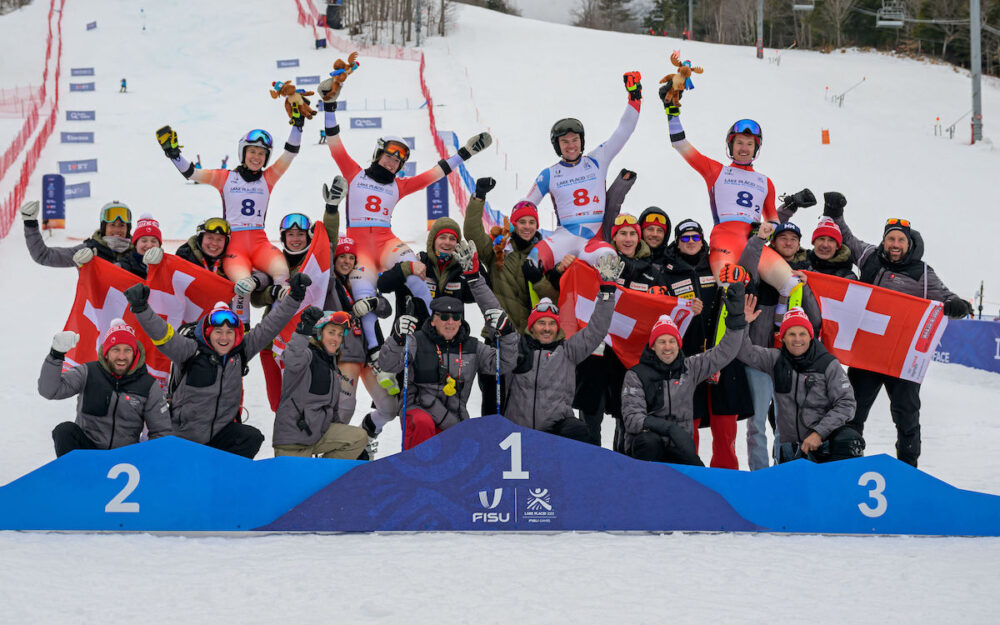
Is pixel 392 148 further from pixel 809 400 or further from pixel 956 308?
pixel 956 308

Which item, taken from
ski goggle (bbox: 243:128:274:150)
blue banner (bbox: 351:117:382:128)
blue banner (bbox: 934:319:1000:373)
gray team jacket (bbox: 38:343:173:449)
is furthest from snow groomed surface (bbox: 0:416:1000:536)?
blue banner (bbox: 351:117:382:128)

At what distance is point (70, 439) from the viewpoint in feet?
15.7

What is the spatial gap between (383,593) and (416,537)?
2.13 feet

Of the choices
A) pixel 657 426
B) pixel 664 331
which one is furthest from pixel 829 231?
pixel 657 426

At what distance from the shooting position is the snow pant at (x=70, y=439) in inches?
188

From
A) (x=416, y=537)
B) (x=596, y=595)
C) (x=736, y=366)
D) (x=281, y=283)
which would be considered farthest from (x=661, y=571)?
(x=281, y=283)

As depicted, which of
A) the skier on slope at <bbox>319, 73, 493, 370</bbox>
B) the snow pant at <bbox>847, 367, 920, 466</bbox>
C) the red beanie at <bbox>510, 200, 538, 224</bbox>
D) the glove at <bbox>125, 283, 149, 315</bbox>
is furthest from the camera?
the skier on slope at <bbox>319, 73, 493, 370</bbox>

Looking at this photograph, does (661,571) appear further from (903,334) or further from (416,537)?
(903,334)

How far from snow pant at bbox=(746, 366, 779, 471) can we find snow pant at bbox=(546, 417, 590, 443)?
4.55ft

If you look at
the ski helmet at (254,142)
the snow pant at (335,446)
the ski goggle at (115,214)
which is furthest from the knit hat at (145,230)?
the snow pant at (335,446)

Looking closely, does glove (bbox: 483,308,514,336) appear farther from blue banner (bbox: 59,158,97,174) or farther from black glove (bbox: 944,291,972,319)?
blue banner (bbox: 59,158,97,174)

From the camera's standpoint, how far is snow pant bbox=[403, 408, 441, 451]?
5.10m

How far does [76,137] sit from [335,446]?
62.0ft

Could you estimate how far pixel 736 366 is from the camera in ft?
19.1
